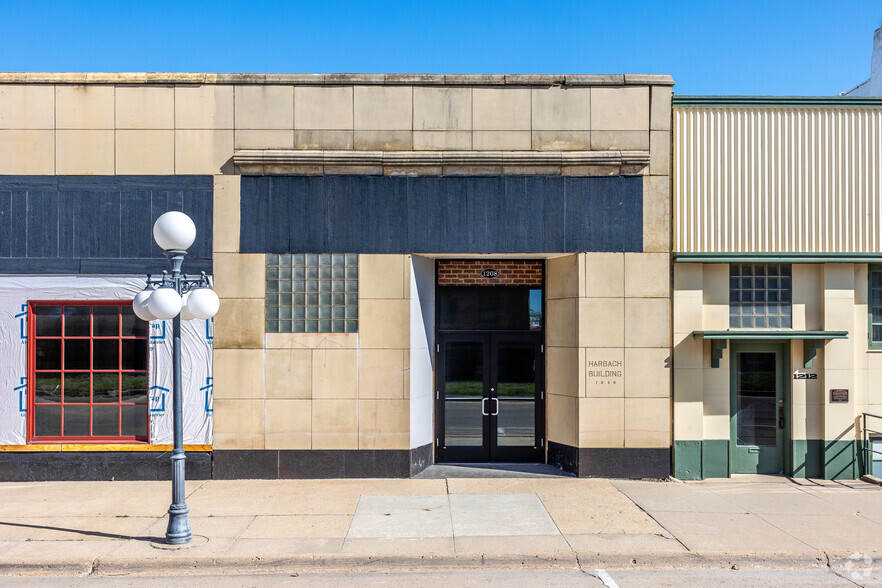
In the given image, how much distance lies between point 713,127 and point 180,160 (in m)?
8.78

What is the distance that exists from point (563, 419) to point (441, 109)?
18.3 feet

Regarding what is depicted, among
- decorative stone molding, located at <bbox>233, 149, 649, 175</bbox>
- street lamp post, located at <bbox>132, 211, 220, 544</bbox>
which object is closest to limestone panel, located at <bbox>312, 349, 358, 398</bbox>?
decorative stone molding, located at <bbox>233, 149, 649, 175</bbox>

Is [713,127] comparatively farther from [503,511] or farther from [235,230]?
[235,230]

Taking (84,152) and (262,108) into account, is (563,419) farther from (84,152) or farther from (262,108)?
(84,152)

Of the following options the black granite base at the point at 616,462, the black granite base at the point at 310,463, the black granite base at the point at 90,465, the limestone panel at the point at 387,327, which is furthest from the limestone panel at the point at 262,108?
the black granite base at the point at 616,462

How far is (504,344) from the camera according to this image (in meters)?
12.1

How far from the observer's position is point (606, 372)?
36.2ft

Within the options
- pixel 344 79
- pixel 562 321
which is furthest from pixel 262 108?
pixel 562 321

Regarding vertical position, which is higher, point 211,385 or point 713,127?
point 713,127

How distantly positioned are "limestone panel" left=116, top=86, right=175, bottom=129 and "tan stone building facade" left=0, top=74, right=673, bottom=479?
0.12ft

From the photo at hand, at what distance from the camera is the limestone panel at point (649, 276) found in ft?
36.3

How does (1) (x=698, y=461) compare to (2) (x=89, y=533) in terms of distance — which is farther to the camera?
(1) (x=698, y=461)

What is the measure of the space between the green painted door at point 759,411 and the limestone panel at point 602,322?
7.04 feet

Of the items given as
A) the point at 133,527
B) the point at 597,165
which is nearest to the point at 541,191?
the point at 597,165
